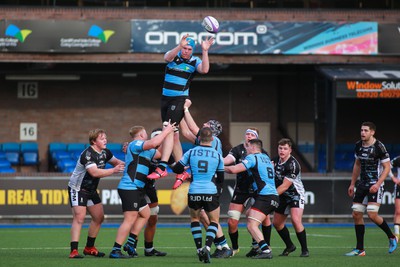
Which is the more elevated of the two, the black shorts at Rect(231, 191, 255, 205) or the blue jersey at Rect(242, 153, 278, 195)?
the blue jersey at Rect(242, 153, 278, 195)

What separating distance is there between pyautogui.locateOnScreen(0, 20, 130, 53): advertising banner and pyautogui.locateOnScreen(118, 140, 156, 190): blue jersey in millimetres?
14548

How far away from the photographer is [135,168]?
1475 centimetres

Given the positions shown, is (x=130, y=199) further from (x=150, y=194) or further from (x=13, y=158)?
(x=13, y=158)

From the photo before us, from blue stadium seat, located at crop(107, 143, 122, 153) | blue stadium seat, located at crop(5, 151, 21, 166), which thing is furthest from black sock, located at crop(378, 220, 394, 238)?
blue stadium seat, located at crop(5, 151, 21, 166)

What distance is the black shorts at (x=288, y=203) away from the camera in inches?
614

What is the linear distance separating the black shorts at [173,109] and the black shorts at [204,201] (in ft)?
5.40

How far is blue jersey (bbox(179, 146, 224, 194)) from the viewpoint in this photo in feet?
46.2

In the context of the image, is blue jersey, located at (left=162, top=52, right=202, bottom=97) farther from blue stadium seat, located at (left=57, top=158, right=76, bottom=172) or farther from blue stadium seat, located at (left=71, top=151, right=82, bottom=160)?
blue stadium seat, located at (left=71, top=151, right=82, bottom=160)

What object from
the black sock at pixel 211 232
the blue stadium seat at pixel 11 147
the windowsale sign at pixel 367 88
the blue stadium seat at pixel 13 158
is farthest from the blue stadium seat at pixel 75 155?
the black sock at pixel 211 232

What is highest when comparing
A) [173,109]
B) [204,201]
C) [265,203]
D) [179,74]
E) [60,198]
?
[179,74]

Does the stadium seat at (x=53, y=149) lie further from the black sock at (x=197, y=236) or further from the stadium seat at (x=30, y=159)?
the black sock at (x=197, y=236)

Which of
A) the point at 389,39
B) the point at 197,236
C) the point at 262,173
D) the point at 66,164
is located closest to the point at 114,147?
the point at 66,164

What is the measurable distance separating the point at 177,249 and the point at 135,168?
9.15 feet

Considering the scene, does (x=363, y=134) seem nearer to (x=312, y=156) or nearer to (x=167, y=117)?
(x=167, y=117)
